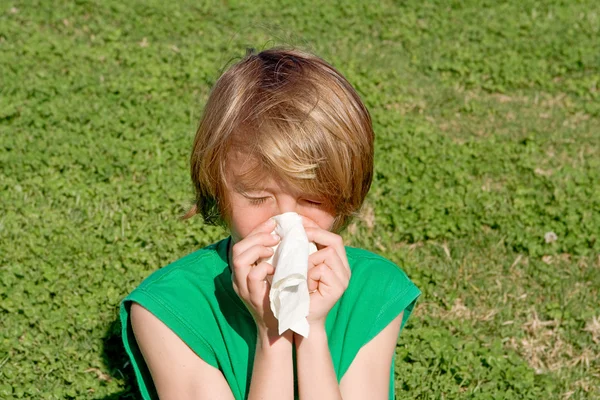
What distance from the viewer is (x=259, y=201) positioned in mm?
2645

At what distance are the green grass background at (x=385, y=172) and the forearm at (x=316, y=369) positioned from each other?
1.08 meters

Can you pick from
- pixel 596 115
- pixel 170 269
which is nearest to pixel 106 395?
pixel 170 269

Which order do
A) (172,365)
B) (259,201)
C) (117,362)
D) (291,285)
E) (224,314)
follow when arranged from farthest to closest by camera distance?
(117,362) < (224,314) < (172,365) < (259,201) < (291,285)

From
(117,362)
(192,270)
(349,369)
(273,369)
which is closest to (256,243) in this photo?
(273,369)

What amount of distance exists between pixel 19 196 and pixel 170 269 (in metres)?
2.04

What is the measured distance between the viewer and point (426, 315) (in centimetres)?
415

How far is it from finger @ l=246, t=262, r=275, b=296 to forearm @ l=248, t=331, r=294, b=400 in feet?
0.69

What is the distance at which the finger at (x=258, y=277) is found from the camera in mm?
2486

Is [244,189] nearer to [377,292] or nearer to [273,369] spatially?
[273,369]

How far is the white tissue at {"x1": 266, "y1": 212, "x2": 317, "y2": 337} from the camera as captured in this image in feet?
7.91

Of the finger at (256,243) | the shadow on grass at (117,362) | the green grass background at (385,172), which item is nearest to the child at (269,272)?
the finger at (256,243)

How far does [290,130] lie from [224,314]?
2.48 ft

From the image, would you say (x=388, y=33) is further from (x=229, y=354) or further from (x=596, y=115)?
(x=229, y=354)

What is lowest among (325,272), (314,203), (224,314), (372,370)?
(372,370)
